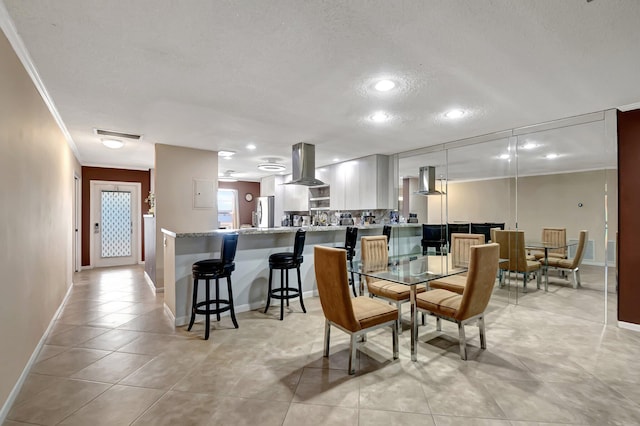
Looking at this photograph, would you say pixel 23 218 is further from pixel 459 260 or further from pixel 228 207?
pixel 228 207

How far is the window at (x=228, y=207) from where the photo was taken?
9.77 m

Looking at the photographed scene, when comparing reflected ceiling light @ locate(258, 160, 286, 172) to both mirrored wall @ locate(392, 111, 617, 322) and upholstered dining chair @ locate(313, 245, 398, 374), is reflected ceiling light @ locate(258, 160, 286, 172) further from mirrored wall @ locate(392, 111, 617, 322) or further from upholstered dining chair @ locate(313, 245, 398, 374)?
upholstered dining chair @ locate(313, 245, 398, 374)

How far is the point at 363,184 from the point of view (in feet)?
20.0

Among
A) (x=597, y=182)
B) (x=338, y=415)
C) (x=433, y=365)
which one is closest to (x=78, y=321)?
(x=338, y=415)

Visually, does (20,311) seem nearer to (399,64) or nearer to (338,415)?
(338,415)

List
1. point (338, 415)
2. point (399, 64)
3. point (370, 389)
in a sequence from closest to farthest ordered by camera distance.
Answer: point (338, 415)
point (370, 389)
point (399, 64)

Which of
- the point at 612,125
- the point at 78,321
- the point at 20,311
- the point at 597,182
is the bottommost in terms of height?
the point at 78,321

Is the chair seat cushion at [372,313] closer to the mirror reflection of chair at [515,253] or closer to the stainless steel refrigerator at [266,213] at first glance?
the mirror reflection of chair at [515,253]

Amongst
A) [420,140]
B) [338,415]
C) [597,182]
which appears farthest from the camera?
[420,140]

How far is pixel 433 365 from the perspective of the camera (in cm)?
242

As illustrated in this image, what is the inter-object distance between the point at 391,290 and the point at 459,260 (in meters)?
0.89

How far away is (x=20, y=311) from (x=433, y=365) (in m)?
3.23

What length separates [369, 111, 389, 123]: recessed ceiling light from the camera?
342 centimetres

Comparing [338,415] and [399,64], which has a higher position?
[399,64]
